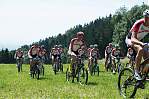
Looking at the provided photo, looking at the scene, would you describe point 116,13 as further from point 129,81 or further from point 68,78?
point 129,81

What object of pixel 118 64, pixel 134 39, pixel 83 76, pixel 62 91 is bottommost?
pixel 62 91

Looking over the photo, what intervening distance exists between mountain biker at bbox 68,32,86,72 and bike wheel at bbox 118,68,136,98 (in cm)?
723

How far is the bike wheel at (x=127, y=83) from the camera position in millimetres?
13077

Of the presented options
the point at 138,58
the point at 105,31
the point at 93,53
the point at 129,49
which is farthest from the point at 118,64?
the point at 105,31

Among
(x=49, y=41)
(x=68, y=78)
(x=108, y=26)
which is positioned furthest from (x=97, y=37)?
(x=68, y=78)

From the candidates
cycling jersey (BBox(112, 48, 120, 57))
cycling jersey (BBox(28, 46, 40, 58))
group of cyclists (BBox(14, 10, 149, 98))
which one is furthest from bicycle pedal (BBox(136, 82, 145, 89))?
cycling jersey (BBox(112, 48, 120, 57))

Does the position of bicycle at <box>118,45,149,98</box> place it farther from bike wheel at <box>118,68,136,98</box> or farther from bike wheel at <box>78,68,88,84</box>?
bike wheel at <box>78,68,88,84</box>

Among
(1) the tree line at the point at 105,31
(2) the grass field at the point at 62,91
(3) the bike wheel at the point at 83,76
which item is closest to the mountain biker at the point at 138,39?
(2) the grass field at the point at 62,91

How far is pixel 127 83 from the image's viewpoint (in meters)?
13.4

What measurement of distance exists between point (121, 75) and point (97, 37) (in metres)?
138

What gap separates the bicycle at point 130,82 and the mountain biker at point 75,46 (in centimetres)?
724

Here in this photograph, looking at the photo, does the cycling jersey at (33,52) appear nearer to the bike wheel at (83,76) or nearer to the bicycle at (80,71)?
the bicycle at (80,71)

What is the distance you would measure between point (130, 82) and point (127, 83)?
0.16 meters

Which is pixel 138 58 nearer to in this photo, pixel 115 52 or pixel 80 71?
pixel 80 71
